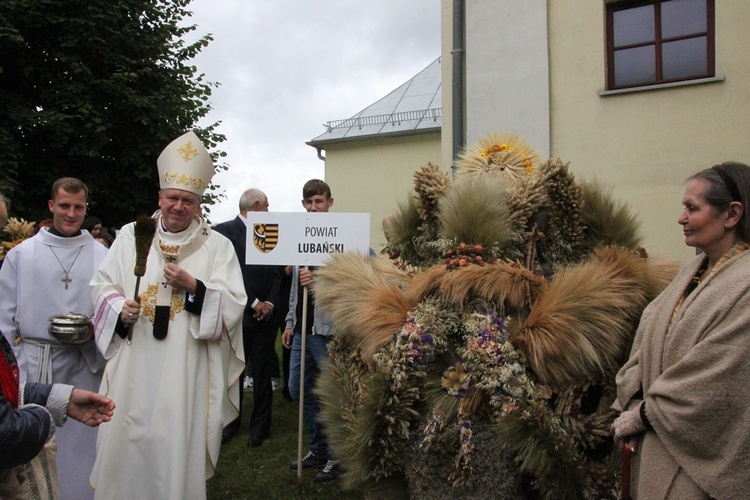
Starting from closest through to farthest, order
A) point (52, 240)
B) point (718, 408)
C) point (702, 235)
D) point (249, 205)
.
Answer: point (718, 408)
point (702, 235)
point (52, 240)
point (249, 205)

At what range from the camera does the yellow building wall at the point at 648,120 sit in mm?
8203

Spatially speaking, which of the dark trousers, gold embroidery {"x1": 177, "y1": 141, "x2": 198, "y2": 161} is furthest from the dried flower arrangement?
the dark trousers

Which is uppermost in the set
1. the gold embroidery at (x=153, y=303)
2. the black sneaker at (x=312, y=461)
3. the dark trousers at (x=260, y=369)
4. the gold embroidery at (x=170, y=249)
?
the gold embroidery at (x=170, y=249)

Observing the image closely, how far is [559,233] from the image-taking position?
2.70m

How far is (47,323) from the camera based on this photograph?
4035 mm

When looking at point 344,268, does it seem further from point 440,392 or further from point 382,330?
point 440,392

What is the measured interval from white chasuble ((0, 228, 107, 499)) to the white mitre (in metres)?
0.84

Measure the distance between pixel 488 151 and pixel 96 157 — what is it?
38.9 ft

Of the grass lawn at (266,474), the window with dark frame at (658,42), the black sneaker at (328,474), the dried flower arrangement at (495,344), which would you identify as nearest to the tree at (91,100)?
the grass lawn at (266,474)

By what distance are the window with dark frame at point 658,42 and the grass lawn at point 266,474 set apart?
20.4ft

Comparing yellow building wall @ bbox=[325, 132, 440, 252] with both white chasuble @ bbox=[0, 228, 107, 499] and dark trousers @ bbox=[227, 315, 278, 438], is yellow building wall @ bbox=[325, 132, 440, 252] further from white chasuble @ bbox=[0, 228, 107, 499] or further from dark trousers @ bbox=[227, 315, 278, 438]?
white chasuble @ bbox=[0, 228, 107, 499]

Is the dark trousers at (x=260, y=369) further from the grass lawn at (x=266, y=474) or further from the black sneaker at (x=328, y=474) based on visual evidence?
the black sneaker at (x=328, y=474)

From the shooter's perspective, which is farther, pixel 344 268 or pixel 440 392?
pixel 344 268

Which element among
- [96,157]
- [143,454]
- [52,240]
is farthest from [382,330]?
[96,157]
